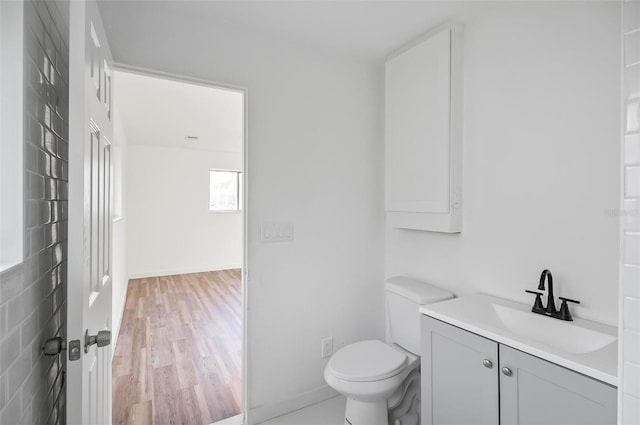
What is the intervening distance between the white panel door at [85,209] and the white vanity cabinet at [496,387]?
1.34m

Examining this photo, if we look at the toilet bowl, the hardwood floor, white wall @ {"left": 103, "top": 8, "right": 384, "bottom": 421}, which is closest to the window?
the hardwood floor

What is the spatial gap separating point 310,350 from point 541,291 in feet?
4.59

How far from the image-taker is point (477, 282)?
1840 mm

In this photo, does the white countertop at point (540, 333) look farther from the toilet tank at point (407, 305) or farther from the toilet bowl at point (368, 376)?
the toilet bowl at point (368, 376)

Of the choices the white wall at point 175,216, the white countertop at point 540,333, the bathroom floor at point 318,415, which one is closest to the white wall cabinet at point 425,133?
the white countertop at point 540,333

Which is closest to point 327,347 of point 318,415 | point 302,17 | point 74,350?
point 318,415

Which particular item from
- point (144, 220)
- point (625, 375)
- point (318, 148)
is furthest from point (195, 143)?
point (625, 375)

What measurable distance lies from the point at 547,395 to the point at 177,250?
623 centimetres

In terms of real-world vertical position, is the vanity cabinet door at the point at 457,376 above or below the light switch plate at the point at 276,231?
below

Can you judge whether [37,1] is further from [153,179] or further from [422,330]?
[153,179]

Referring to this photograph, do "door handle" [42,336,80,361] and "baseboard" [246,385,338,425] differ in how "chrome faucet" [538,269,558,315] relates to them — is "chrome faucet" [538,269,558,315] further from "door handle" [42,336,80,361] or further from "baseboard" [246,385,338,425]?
"door handle" [42,336,80,361]

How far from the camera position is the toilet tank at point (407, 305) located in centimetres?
190

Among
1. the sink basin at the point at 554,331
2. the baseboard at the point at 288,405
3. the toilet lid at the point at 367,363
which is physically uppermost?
the sink basin at the point at 554,331

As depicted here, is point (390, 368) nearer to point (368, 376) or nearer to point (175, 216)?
point (368, 376)
